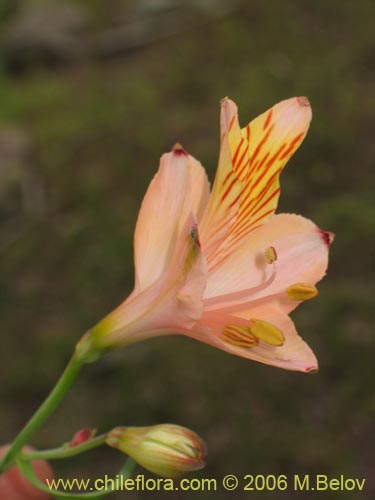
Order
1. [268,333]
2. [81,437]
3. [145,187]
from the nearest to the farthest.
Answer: [268,333] → [81,437] → [145,187]

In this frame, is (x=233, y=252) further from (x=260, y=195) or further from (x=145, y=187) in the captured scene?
(x=145, y=187)

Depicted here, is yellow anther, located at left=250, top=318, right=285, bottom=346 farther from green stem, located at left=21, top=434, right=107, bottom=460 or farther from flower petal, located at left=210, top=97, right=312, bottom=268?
green stem, located at left=21, top=434, right=107, bottom=460

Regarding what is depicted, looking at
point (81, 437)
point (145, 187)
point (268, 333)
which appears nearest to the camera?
point (268, 333)

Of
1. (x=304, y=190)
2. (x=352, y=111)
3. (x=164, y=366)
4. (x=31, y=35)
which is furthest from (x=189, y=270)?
→ (x=31, y=35)

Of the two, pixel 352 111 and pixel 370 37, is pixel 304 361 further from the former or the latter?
pixel 370 37

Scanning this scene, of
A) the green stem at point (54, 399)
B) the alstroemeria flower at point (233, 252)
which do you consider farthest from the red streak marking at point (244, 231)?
the green stem at point (54, 399)

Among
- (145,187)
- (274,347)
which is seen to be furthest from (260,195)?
(145,187)
